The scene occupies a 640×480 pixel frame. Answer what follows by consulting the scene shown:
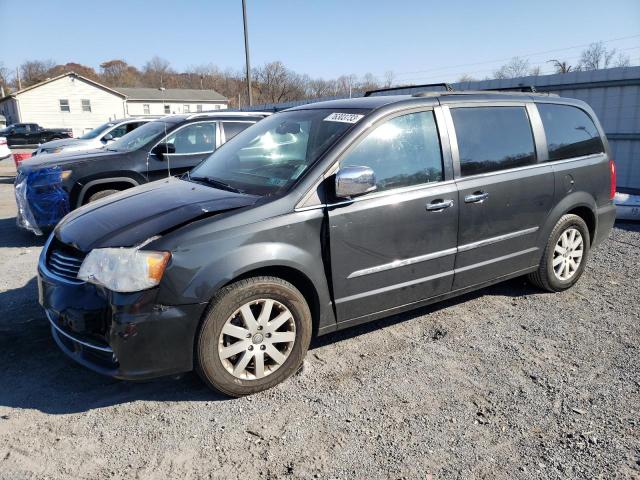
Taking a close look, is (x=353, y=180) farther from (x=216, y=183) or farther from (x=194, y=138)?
(x=194, y=138)

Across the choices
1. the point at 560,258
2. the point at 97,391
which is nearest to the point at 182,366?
the point at 97,391

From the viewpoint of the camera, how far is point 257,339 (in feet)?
9.82

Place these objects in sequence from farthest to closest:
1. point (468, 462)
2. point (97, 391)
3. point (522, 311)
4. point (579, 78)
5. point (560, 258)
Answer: point (579, 78), point (560, 258), point (522, 311), point (97, 391), point (468, 462)

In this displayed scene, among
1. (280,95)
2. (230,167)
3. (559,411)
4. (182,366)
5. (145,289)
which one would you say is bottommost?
(559,411)

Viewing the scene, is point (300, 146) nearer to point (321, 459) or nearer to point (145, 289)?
point (145, 289)

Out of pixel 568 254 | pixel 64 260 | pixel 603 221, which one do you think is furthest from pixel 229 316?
pixel 603 221

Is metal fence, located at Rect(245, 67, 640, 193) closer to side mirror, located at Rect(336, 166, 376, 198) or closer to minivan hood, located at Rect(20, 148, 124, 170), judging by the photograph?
side mirror, located at Rect(336, 166, 376, 198)

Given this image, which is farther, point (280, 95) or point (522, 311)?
point (280, 95)

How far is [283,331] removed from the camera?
3119mm

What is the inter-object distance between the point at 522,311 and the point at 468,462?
2.23 meters

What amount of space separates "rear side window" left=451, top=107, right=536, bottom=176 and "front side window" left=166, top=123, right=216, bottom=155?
4472 mm

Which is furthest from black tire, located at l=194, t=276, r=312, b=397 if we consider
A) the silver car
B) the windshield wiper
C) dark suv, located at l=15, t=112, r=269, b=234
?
the silver car

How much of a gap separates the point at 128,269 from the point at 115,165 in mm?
4453

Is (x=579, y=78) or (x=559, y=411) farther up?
(x=579, y=78)
